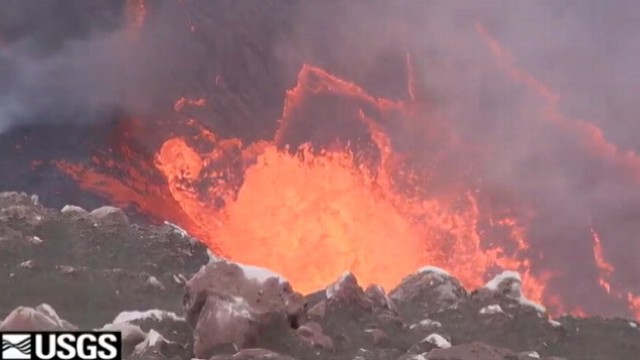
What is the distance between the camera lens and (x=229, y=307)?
20.0 m

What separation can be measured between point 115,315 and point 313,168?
3668 cm

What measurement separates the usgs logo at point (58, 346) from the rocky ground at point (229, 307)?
95 cm

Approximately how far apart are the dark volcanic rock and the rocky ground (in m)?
0.06

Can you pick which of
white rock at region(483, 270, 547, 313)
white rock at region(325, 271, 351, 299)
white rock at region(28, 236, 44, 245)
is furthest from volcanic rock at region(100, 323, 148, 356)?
white rock at region(483, 270, 547, 313)

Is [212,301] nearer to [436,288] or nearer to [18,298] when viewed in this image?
[18,298]

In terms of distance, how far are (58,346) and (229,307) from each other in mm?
5009

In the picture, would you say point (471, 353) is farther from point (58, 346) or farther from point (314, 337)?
point (58, 346)

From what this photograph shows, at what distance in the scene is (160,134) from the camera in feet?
202

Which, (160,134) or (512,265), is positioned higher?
(160,134)

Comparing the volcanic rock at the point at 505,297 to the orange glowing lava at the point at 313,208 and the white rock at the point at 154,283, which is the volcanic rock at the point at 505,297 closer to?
the white rock at the point at 154,283

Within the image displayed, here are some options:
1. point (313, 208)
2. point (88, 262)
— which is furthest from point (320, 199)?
point (88, 262)

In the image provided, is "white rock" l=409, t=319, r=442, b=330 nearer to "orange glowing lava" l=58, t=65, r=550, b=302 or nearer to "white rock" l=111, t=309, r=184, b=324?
"white rock" l=111, t=309, r=184, b=324

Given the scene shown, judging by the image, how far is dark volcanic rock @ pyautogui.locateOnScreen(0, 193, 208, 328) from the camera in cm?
2350

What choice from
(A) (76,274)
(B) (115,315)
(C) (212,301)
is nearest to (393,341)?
(C) (212,301)
